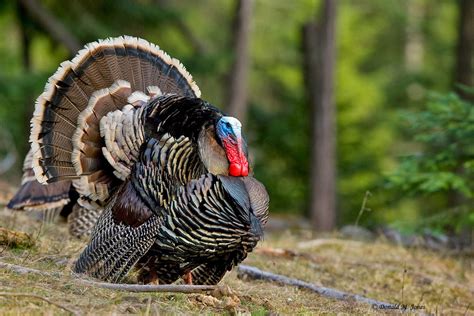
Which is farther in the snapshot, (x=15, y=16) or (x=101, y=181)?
(x=15, y=16)

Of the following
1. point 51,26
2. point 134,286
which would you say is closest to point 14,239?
point 134,286

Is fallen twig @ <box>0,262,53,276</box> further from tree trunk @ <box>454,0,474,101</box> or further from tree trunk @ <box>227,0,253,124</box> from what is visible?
tree trunk @ <box>454,0,474,101</box>

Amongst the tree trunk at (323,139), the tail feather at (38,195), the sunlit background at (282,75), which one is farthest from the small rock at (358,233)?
A: the tail feather at (38,195)

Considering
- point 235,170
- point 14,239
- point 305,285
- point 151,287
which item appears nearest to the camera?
point 151,287

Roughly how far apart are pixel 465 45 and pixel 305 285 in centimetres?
1096

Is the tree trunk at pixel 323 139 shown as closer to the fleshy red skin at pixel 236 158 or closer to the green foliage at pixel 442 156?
the green foliage at pixel 442 156

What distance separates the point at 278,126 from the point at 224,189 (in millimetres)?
15376

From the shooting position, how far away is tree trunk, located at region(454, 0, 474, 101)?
16281 millimetres

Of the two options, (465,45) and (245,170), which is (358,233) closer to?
(465,45)

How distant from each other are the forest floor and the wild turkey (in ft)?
1.28

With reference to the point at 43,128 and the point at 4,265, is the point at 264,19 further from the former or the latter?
the point at 4,265

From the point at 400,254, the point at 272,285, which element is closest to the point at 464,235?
the point at 400,254

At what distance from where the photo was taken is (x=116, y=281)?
5984 mm

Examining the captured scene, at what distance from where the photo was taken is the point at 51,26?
653 inches
